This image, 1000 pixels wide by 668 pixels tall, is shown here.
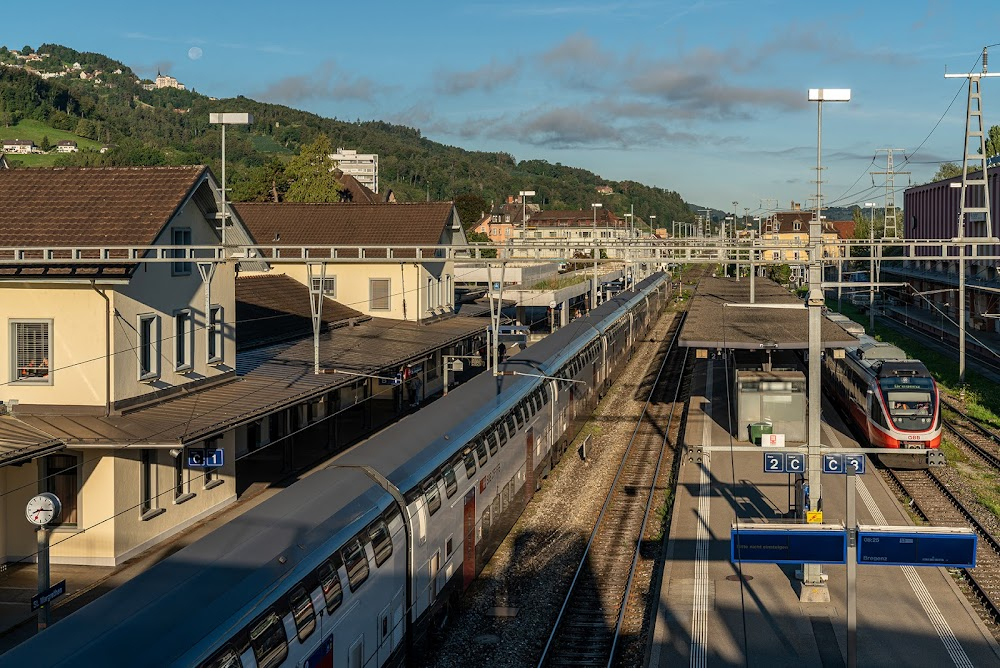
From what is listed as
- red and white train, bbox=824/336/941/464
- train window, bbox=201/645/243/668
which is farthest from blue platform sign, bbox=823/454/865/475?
red and white train, bbox=824/336/941/464

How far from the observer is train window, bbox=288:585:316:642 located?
8.66 metres

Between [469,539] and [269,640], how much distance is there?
723 cm

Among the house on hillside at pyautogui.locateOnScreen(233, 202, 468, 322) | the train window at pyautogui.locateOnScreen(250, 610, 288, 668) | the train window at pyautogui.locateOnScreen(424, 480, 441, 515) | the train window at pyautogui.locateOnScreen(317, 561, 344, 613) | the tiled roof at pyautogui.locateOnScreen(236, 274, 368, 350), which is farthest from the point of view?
the house on hillside at pyautogui.locateOnScreen(233, 202, 468, 322)

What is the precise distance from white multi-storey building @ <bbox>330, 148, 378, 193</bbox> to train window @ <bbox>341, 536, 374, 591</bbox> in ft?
585

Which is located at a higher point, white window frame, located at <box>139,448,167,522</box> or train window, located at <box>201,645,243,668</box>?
train window, located at <box>201,645,243,668</box>

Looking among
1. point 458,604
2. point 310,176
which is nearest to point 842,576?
point 458,604

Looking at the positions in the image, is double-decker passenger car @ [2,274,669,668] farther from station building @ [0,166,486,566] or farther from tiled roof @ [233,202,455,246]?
tiled roof @ [233,202,455,246]

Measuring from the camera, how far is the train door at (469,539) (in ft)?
48.8

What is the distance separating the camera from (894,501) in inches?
845

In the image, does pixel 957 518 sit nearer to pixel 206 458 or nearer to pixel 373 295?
pixel 206 458

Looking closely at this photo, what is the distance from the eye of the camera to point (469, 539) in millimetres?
15211

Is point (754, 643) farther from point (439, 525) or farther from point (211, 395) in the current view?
point (211, 395)

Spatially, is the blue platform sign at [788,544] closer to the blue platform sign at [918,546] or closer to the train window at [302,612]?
the blue platform sign at [918,546]

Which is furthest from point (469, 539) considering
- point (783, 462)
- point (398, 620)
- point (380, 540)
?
Answer: point (783, 462)
